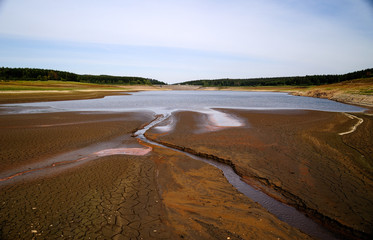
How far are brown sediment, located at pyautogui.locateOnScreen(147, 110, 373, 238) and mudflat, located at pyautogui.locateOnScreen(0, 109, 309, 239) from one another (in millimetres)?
1318

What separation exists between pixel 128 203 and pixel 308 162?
7.26m

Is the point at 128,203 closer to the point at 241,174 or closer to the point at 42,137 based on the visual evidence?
the point at 241,174

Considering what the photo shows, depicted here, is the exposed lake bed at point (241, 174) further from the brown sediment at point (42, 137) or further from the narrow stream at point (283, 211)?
the narrow stream at point (283, 211)

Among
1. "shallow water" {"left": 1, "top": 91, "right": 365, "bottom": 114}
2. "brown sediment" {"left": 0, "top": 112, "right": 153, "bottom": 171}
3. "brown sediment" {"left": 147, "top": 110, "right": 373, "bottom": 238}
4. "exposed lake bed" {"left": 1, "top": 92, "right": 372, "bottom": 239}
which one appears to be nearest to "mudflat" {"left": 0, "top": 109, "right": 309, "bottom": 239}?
"exposed lake bed" {"left": 1, "top": 92, "right": 372, "bottom": 239}

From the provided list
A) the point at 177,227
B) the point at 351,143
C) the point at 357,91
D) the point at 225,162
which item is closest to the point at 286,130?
the point at 351,143

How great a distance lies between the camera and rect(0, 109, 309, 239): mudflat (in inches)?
176

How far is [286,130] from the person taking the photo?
14.4m

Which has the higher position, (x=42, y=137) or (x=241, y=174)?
(x=42, y=137)

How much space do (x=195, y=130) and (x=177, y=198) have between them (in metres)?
8.97

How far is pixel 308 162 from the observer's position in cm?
850

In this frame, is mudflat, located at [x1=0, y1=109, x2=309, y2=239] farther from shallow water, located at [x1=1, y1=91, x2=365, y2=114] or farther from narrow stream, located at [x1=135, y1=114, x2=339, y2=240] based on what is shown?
shallow water, located at [x1=1, y1=91, x2=365, y2=114]

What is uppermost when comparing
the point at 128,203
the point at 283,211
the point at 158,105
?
the point at 158,105

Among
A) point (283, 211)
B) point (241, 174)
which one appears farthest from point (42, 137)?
point (283, 211)

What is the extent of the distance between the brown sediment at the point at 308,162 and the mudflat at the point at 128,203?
1.32 m
